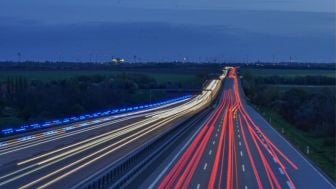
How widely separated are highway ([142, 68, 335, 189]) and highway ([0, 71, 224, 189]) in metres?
2.91

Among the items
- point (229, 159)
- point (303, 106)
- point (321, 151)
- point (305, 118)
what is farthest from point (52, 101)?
point (229, 159)

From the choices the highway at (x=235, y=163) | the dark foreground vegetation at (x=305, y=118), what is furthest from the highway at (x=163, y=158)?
the dark foreground vegetation at (x=305, y=118)

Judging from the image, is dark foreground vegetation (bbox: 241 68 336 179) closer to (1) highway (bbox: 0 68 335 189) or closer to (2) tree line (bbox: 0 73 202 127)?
(1) highway (bbox: 0 68 335 189)

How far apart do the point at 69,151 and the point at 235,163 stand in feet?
30.6

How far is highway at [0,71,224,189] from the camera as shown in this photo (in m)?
31.8

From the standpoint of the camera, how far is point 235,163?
4244cm

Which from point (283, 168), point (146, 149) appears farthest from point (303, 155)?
point (146, 149)

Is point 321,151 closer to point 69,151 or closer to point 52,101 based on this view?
point 69,151

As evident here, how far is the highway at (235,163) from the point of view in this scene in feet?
112

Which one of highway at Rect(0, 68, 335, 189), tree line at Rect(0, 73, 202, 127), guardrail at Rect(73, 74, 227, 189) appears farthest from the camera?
tree line at Rect(0, 73, 202, 127)

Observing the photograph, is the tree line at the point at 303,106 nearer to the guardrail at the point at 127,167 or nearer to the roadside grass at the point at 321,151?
the roadside grass at the point at 321,151

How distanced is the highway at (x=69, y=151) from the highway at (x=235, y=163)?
291 centimetres

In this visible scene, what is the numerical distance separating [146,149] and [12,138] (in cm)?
1436

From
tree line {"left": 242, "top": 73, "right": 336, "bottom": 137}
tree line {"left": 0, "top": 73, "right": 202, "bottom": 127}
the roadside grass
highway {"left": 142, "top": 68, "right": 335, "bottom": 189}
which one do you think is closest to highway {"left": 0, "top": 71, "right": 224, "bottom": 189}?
highway {"left": 142, "top": 68, "right": 335, "bottom": 189}
